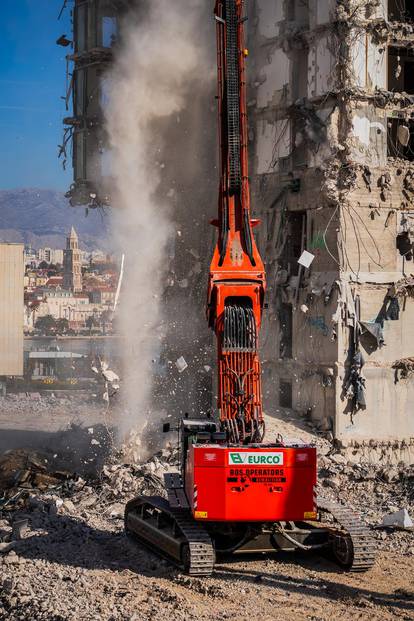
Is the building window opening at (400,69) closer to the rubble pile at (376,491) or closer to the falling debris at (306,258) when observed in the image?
the falling debris at (306,258)

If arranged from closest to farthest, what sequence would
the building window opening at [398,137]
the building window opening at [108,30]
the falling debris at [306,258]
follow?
the falling debris at [306,258] < the building window opening at [398,137] < the building window opening at [108,30]

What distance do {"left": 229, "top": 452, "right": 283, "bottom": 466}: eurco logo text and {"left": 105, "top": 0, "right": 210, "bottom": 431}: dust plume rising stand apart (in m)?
13.7

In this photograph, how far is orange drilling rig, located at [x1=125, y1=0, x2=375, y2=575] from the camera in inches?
552

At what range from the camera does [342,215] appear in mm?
25625

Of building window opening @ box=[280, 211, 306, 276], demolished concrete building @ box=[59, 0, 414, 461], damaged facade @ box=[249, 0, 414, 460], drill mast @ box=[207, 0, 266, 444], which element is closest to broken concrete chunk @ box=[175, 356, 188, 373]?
damaged facade @ box=[249, 0, 414, 460]

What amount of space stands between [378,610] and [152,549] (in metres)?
4.36

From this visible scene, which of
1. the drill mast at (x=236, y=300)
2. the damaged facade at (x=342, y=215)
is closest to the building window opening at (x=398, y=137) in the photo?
the damaged facade at (x=342, y=215)

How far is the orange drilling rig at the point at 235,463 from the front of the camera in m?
14.0

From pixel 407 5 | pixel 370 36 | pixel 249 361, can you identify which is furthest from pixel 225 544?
pixel 407 5

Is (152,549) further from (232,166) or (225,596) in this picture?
(232,166)

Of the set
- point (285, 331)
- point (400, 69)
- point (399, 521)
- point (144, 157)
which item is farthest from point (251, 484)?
point (144, 157)

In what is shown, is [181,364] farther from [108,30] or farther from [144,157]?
[108,30]

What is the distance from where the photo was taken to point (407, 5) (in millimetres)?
27656

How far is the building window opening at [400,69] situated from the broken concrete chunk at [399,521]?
13.5 meters
